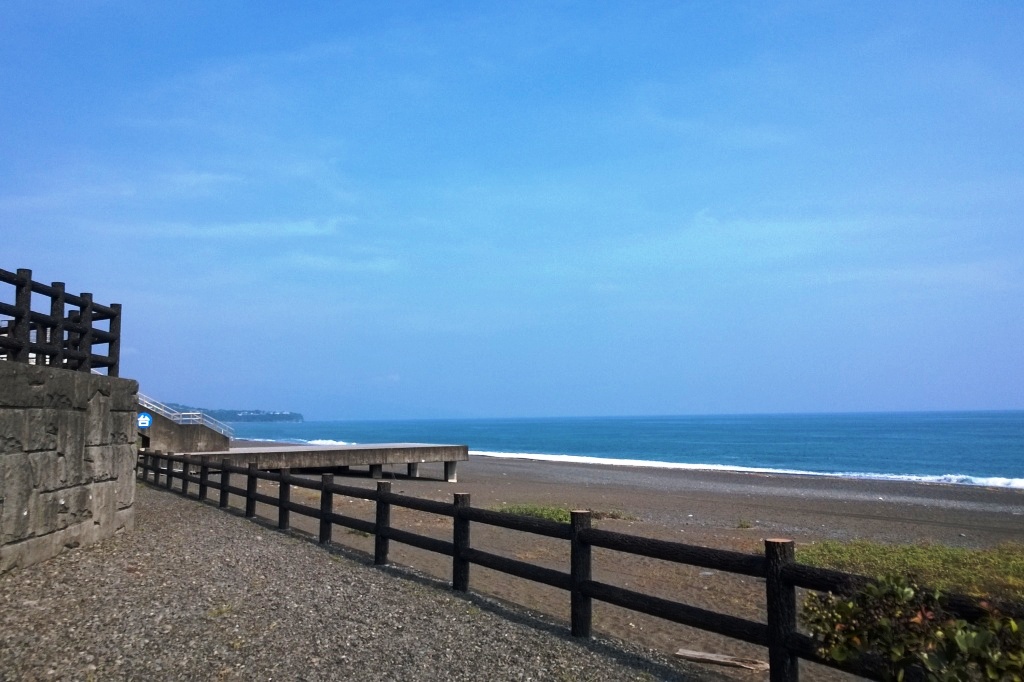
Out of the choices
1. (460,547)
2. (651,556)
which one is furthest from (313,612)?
(651,556)

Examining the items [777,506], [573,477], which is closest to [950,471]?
[573,477]

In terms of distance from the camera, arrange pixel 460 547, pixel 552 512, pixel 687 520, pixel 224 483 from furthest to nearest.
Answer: pixel 687 520 < pixel 552 512 < pixel 224 483 < pixel 460 547

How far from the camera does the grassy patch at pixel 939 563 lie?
10.7 metres

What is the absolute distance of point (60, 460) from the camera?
33.0 feet

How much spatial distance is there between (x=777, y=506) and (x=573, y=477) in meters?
14.1

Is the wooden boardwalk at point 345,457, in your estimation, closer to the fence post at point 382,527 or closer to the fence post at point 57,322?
the fence post at point 57,322

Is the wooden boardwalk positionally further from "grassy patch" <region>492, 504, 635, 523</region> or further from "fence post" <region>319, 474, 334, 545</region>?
"fence post" <region>319, 474, 334, 545</region>

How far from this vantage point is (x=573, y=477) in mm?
39906

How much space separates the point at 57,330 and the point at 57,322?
15cm

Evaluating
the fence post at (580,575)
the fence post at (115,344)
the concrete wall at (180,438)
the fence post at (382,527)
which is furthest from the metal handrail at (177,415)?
the fence post at (580,575)

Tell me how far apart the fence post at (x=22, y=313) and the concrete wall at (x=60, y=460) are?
0.48m

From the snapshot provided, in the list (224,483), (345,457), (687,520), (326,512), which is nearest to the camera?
(326,512)

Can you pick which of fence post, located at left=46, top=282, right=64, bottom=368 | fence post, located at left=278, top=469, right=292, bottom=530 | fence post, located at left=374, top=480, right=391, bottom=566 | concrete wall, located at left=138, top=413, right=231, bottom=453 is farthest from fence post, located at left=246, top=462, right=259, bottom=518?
concrete wall, located at left=138, top=413, right=231, bottom=453

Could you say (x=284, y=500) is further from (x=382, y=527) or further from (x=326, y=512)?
(x=382, y=527)
